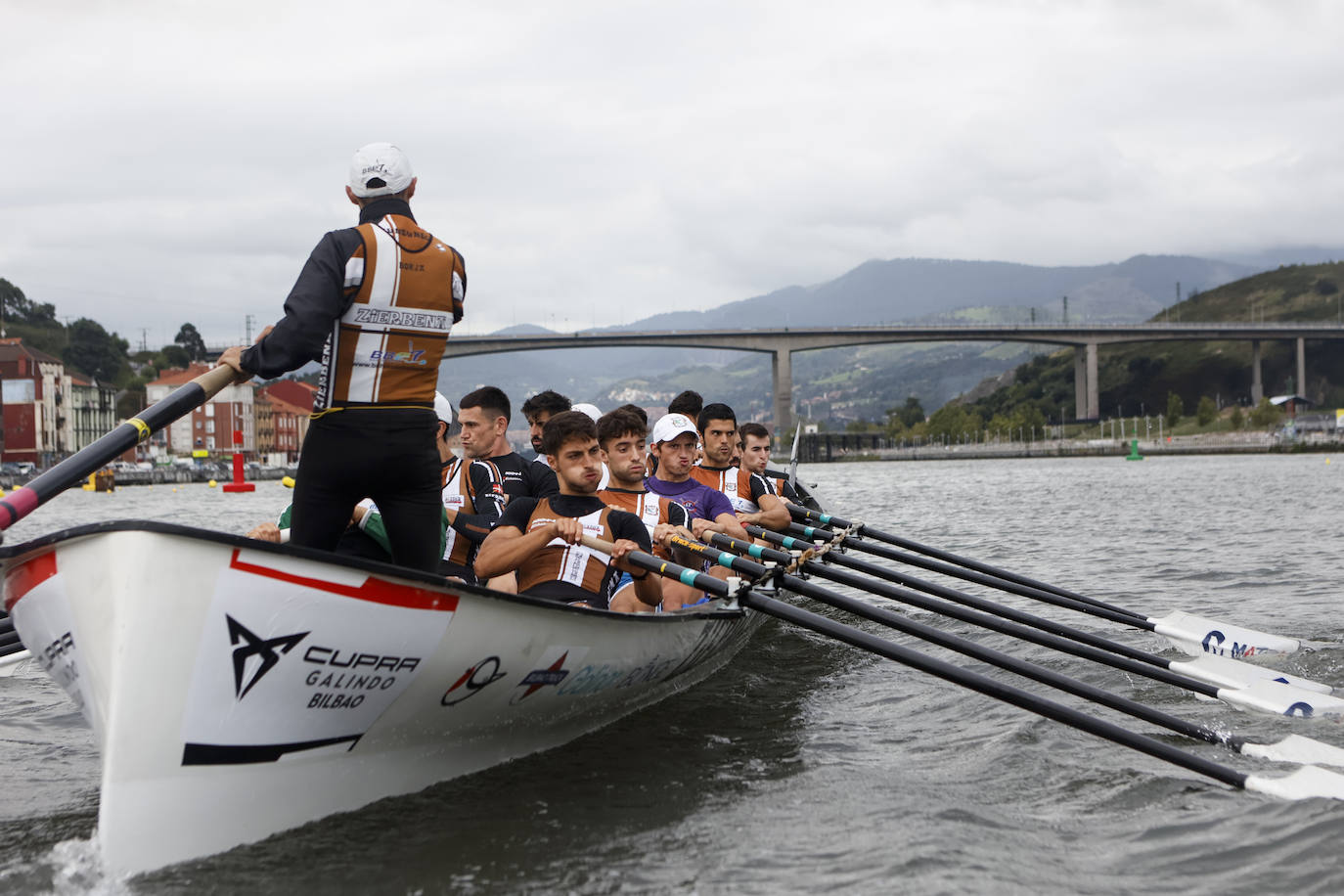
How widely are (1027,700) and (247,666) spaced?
325 cm

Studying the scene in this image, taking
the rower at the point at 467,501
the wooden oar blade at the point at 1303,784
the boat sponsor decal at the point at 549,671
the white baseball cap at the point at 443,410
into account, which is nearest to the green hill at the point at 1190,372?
the white baseball cap at the point at 443,410

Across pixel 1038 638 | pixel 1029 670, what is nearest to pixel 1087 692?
pixel 1029 670

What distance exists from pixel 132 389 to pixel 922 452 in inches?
3074

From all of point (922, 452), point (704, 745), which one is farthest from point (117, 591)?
point (922, 452)

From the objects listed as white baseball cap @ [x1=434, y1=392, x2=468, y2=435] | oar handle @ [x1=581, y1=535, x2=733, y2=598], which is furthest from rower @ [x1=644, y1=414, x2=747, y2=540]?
oar handle @ [x1=581, y1=535, x2=733, y2=598]

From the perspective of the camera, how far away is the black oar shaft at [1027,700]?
5121 millimetres

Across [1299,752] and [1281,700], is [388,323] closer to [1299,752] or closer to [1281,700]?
[1299,752]

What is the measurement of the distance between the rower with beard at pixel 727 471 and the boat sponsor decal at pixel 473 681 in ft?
14.8

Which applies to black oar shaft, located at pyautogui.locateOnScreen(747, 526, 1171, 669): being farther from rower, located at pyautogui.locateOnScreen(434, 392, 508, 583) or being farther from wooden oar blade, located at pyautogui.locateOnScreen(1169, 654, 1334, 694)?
rower, located at pyautogui.locateOnScreen(434, 392, 508, 583)

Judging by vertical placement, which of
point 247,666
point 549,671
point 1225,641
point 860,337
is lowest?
point 1225,641

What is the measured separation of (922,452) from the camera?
117m

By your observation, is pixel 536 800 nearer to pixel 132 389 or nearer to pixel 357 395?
pixel 357 395

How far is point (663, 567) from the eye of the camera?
5.45 m

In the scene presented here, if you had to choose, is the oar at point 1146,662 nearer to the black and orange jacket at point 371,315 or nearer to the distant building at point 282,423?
the black and orange jacket at point 371,315
